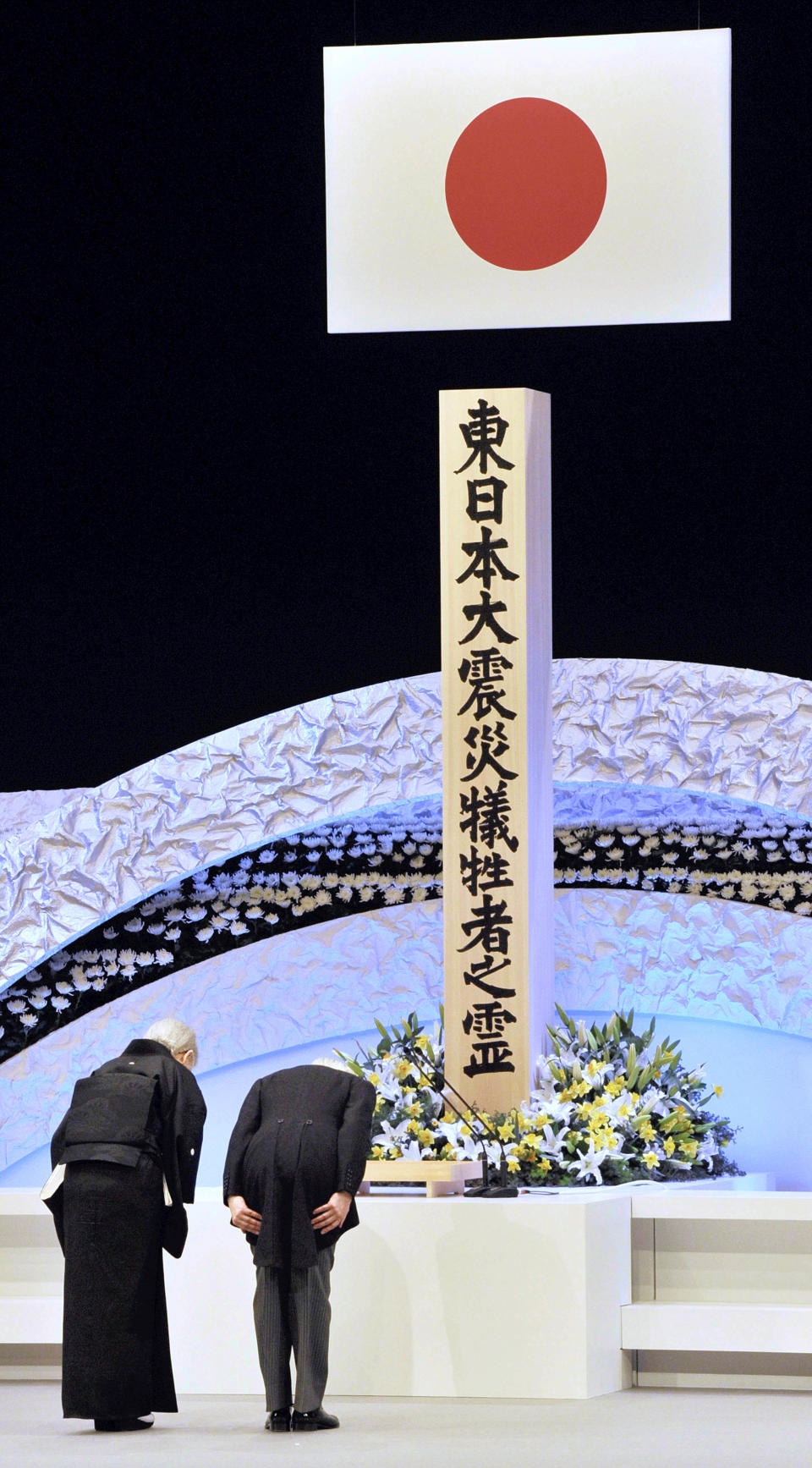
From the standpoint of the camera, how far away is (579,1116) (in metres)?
5.97

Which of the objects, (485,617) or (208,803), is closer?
(485,617)

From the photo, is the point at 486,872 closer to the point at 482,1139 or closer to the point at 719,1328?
the point at 482,1139

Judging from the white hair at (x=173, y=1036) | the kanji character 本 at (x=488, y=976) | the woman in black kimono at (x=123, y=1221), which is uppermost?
the kanji character 本 at (x=488, y=976)

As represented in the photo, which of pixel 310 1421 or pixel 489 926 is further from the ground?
pixel 489 926

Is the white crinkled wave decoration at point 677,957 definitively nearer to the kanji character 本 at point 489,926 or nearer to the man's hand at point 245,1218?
the kanji character 本 at point 489,926

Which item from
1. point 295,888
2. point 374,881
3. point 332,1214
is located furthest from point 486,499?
point 332,1214

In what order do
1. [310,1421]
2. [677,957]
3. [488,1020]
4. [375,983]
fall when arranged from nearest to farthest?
[310,1421]
[488,1020]
[677,957]
[375,983]

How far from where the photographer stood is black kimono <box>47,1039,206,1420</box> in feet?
15.3

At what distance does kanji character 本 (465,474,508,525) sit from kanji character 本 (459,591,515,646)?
0.25 metres

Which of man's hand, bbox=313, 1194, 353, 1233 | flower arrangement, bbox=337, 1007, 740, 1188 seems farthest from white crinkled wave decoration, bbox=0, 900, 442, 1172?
man's hand, bbox=313, 1194, 353, 1233

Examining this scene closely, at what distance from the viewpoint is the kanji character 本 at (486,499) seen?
21.0 ft

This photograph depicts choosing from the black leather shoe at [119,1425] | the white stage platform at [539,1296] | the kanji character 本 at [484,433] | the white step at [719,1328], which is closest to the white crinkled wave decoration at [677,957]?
the white stage platform at [539,1296]

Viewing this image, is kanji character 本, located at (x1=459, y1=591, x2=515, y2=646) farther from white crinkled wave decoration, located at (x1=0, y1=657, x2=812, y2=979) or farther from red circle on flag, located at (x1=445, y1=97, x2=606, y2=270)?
red circle on flag, located at (x1=445, y1=97, x2=606, y2=270)

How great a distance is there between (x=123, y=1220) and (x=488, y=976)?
185 cm
